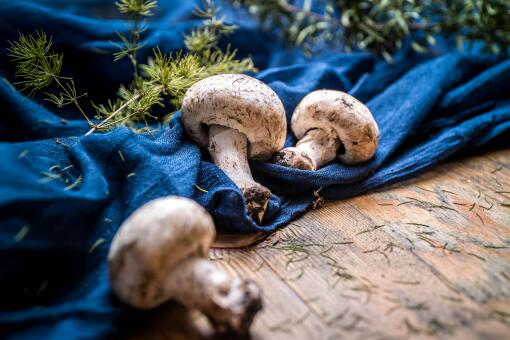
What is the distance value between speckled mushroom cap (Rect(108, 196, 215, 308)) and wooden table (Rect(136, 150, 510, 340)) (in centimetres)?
15

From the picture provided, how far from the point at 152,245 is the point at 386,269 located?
0.76m

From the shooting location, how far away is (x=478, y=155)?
2254mm

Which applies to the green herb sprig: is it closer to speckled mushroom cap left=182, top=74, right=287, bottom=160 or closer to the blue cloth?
the blue cloth

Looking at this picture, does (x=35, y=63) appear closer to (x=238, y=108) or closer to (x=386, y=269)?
(x=238, y=108)

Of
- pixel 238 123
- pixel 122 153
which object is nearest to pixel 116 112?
pixel 122 153

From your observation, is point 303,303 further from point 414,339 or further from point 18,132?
point 18,132

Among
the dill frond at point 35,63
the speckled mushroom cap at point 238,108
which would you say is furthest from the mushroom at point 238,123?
the dill frond at point 35,63

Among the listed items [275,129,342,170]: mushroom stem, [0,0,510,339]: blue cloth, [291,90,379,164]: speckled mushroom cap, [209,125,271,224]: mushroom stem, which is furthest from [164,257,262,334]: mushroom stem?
[291,90,379,164]: speckled mushroom cap

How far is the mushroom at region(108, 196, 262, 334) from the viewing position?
1.14 metres

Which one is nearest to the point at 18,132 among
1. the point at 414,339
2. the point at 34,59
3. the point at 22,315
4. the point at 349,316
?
the point at 34,59

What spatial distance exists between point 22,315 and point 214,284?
473 mm

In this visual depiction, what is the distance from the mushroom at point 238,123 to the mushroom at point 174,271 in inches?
17.3

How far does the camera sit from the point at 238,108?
164 centimetres

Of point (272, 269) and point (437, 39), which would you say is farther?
point (437, 39)
